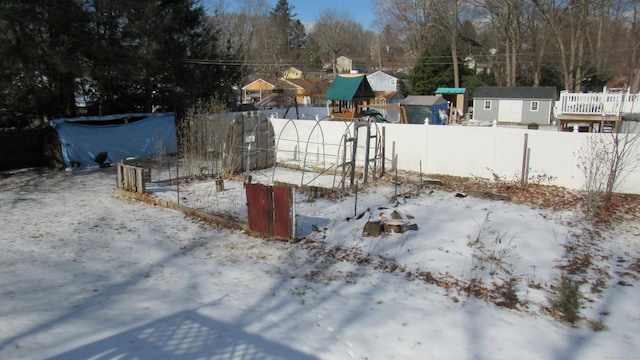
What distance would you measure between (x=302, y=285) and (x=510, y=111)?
108ft

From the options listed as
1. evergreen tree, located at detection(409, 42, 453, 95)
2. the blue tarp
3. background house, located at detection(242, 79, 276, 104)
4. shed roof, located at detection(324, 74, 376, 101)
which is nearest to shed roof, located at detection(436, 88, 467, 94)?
evergreen tree, located at detection(409, 42, 453, 95)

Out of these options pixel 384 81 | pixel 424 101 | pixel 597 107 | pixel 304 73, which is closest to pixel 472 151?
pixel 597 107

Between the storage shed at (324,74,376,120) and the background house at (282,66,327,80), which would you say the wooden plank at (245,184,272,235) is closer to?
the storage shed at (324,74,376,120)

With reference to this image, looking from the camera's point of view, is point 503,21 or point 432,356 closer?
point 432,356

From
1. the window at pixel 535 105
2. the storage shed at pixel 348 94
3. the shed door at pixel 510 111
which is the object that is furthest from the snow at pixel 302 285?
the shed door at pixel 510 111

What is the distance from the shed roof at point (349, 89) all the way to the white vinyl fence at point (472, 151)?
38.0ft

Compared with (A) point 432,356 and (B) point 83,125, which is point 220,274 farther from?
(B) point 83,125

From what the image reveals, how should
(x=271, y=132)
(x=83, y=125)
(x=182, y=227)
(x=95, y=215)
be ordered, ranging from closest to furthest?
(x=182, y=227), (x=95, y=215), (x=83, y=125), (x=271, y=132)

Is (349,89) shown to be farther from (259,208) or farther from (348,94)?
(259,208)

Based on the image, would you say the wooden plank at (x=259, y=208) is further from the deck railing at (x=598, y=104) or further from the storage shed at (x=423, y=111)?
the storage shed at (x=423, y=111)

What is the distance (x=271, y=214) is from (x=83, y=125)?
11.3 m

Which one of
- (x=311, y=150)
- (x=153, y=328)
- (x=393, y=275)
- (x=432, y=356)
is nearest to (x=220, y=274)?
(x=153, y=328)

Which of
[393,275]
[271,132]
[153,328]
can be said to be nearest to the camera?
[153,328]

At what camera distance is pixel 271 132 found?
18.1 meters
